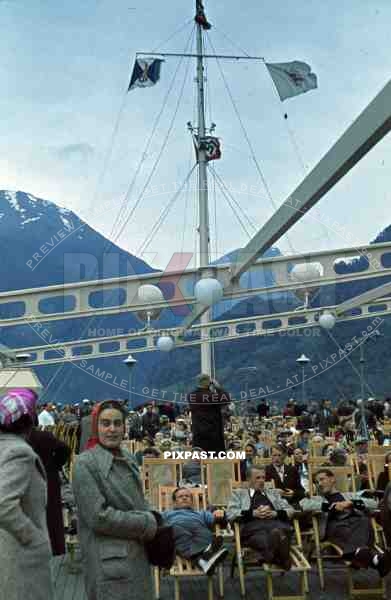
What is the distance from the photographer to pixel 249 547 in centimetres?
537

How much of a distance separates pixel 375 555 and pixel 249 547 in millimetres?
869

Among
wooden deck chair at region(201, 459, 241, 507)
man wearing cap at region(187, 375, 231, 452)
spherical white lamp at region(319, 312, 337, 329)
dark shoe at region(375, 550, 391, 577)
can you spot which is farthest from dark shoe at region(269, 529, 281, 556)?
spherical white lamp at region(319, 312, 337, 329)

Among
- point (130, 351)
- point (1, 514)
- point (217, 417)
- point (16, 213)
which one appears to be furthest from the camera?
point (16, 213)

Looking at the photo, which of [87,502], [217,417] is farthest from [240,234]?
[87,502]

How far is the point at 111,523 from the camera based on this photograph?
9.50 feet

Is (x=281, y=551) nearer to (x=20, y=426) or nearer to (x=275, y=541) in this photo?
(x=275, y=541)

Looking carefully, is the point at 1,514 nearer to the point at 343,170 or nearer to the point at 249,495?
the point at 249,495

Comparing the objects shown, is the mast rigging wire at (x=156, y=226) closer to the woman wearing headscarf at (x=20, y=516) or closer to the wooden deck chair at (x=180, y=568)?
the wooden deck chair at (x=180, y=568)

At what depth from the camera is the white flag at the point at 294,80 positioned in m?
11.4

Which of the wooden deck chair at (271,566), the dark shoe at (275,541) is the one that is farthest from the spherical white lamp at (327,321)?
the dark shoe at (275,541)

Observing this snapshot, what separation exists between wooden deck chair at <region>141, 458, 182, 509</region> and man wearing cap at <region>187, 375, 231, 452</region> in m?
0.82

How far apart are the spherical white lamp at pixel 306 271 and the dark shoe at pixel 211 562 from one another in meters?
6.71

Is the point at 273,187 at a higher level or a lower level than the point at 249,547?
higher

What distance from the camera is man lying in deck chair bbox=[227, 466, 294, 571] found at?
5105 mm
